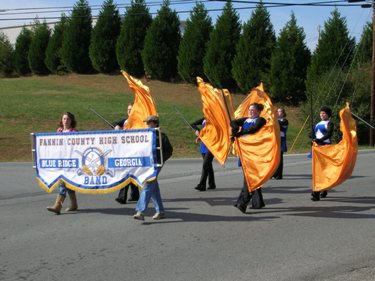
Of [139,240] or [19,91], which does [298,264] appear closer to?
[139,240]

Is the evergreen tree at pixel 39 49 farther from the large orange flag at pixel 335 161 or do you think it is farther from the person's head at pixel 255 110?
the person's head at pixel 255 110

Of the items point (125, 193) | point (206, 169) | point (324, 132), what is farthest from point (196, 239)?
point (206, 169)

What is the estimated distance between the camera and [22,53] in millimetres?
53469

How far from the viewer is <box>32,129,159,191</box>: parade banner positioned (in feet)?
27.2

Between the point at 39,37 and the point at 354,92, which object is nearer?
the point at 354,92

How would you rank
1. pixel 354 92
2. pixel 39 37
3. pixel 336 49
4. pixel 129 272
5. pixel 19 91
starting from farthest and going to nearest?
pixel 39 37, pixel 19 91, pixel 336 49, pixel 354 92, pixel 129 272

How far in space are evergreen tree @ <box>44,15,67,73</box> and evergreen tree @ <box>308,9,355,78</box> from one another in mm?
23439

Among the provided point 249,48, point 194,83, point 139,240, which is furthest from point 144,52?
point 139,240

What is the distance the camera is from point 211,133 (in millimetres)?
11359

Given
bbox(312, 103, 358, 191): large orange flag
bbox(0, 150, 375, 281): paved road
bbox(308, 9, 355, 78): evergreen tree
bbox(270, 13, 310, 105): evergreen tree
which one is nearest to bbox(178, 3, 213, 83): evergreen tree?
bbox(270, 13, 310, 105): evergreen tree

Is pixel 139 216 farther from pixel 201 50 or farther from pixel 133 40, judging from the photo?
pixel 133 40

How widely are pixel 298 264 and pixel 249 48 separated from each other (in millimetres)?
33401

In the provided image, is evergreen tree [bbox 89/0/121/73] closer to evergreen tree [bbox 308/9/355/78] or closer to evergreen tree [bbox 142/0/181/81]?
evergreen tree [bbox 142/0/181/81]

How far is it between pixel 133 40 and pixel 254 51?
1124cm
